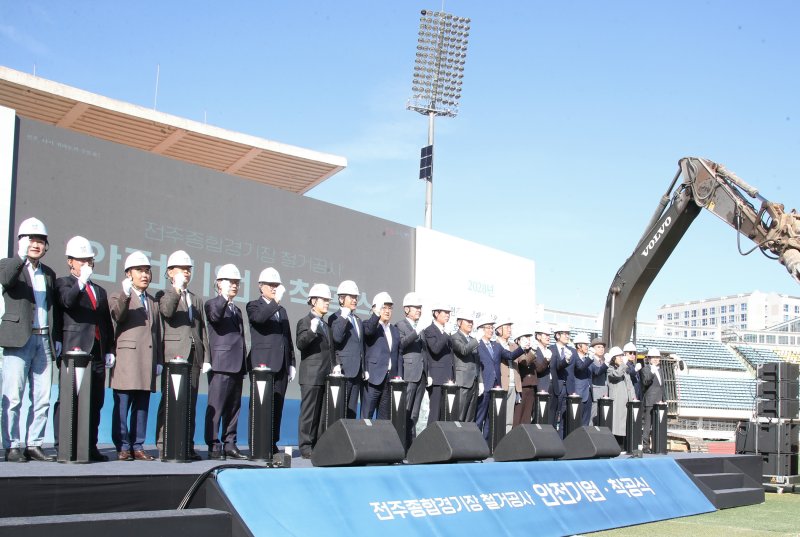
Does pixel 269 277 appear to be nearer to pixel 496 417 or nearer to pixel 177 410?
pixel 177 410

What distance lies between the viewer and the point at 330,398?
6.73 meters

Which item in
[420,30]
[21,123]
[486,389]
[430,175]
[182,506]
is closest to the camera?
[182,506]

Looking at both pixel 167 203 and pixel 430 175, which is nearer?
pixel 167 203

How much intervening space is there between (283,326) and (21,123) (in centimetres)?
364

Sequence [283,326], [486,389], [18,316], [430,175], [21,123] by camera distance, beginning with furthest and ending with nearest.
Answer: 1. [430,175]
2. [486,389]
3. [21,123]
4. [283,326]
5. [18,316]

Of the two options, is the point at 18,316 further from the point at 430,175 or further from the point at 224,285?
the point at 430,175

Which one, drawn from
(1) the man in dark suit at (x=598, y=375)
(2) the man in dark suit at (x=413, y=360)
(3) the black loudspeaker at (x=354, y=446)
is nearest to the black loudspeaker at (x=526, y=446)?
(2) the man in dark suit at (x=413, y=360)

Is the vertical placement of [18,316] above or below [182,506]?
above

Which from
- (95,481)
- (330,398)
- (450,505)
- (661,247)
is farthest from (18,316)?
(661,247)

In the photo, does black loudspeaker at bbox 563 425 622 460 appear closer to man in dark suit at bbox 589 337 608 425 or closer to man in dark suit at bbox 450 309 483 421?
man in dark suit at bbox 450 309 483 421

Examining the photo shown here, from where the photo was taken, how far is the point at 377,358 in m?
7.65

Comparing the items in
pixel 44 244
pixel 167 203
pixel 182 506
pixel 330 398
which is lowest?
pixel 182 506

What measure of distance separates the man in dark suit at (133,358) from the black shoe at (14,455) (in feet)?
2.36

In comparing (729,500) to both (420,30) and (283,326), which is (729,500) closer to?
(283,326)
